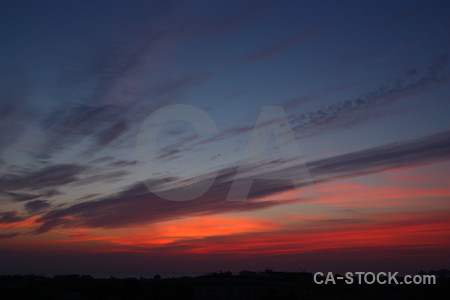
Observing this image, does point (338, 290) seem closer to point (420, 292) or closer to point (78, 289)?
point (420, 292)

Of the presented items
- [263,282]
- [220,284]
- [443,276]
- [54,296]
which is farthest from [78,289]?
[443,276]

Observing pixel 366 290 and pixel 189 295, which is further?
pixel 366 290

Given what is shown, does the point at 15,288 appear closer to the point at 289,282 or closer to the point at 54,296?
the point at 54,296

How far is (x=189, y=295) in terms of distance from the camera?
92.5 ft

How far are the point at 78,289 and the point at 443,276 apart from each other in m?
35.2

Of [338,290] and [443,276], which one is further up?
[443,276]

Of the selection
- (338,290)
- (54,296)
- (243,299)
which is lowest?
(54,296)

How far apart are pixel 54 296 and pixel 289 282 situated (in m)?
19.6

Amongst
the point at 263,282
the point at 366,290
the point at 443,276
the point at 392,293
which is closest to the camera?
the point at 392,293

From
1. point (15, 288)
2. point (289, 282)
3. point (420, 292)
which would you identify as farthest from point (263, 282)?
point (15, 288)

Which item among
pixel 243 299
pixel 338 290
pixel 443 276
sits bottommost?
pixel 243 299

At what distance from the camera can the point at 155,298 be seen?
86.3 ft

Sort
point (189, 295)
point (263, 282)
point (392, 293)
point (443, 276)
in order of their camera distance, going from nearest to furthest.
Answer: point (189, 295)
point (392, 293)
point (263, 282)
point (443, 276)

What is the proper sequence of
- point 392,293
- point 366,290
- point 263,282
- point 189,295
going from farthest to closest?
1. point 263,282
2. point 366,290
3. point 392,293
4. point 189,295
